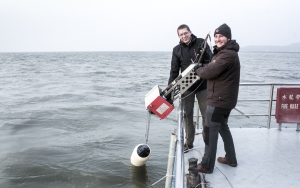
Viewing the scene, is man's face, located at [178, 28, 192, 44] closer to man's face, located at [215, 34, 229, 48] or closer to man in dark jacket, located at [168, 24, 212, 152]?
man in dark jacket, located at [168, 24, 212, 152]

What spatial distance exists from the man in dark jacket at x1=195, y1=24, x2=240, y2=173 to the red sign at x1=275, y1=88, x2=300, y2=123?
7.42 feet

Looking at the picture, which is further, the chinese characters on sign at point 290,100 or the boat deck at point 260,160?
the chinese characters on sign at point 290,100

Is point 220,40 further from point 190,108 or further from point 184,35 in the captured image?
point 190,108

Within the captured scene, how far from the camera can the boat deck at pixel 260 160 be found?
3.61m

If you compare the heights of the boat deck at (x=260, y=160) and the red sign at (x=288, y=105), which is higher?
the red sign at (x=288, y=105)

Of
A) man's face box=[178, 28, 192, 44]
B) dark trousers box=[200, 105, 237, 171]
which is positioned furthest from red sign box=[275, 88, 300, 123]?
man's face box=[178, 28, 192, 44]

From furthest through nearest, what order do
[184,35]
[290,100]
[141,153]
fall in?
[141,153]
[290,100]
[184,35]

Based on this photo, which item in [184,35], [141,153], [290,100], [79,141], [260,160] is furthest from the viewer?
[79,141]

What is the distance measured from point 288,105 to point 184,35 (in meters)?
2.78

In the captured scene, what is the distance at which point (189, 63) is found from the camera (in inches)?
168

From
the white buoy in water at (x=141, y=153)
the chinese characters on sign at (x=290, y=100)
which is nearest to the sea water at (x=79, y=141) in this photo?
the white buoy in water at (x=141, y=153)

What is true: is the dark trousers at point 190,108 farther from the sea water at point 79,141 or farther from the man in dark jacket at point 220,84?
the sea water at point 79,141

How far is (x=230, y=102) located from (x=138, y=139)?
18.8 ft

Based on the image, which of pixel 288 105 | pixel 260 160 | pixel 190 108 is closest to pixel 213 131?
pixel 190 108
